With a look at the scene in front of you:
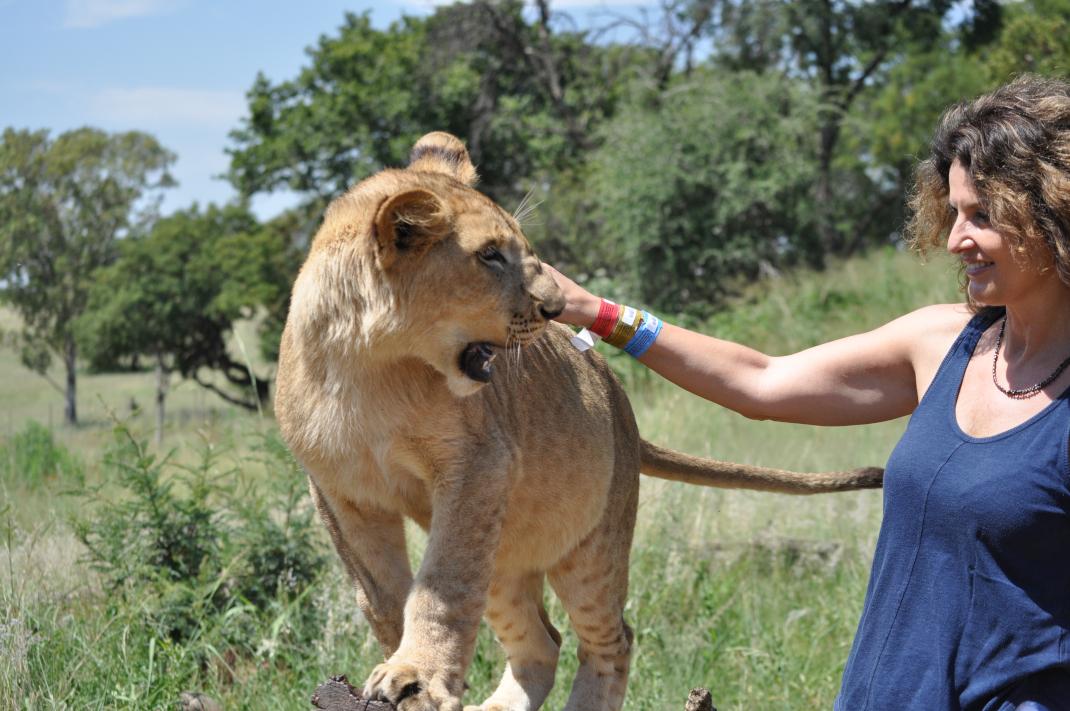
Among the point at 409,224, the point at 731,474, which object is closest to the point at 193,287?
the point at 731,474

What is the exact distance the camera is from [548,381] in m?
3.64

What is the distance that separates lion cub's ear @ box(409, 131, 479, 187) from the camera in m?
3.41

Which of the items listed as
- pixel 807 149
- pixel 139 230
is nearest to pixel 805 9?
pixel 807 149

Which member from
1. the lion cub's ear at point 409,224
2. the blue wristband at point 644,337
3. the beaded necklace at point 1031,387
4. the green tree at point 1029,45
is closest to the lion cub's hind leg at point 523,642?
the blue wristband at point 644,337

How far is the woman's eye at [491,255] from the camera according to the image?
2928 millimetres

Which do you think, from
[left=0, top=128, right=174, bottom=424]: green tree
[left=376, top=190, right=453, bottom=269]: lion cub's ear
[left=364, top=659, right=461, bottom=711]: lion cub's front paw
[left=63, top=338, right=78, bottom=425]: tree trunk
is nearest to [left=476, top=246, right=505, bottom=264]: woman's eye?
[left=376, top=190, right=453, bottom=269]: lion cub's ear

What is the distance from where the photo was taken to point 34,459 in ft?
22.1

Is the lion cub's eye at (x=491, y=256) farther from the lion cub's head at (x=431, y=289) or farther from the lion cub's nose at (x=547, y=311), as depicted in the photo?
the lion cub's nose at (x=547, y=311)

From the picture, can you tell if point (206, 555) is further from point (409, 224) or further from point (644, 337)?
point (409, 224)

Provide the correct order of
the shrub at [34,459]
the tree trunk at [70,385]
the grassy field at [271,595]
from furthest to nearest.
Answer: the tree trunk at [70,385] < the shrub at [34,459] < the grassy field at [271,595]

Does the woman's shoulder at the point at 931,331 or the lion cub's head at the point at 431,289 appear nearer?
the lion cub's head at the point at 431,289

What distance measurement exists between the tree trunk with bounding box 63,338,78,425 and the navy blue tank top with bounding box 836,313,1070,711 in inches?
369

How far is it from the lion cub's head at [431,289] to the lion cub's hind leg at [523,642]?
127cm

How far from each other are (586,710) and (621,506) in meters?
0.74
